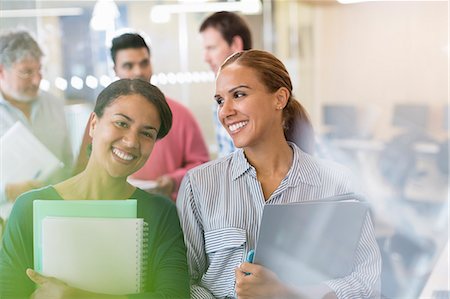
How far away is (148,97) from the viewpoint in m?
1.27

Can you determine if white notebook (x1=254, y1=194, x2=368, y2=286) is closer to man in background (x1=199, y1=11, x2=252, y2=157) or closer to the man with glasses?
man in background (x1=199, y1=11, x2=252, y2=157)

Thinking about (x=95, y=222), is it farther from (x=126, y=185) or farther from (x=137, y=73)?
(x=137, y=73)

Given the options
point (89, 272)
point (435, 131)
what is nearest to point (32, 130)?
point (89, 272)

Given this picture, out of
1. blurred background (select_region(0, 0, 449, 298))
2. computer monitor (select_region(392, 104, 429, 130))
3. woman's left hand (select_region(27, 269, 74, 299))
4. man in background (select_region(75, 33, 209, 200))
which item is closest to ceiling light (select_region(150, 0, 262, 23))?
blurred background (select_region(0, 0, 449, 298))

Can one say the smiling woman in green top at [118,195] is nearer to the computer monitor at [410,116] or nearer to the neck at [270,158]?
the neck at [270,158]

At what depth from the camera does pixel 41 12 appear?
1378 millimetres

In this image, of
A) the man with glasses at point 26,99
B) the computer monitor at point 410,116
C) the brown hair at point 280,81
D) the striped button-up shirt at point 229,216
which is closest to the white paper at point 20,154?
the man with glasses at point 26,99

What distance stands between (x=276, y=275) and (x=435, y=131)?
Result: 313cm

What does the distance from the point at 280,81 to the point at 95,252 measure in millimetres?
463

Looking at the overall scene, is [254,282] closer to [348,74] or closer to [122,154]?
[122,154]

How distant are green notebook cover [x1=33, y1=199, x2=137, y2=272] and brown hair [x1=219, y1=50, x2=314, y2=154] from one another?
329 millimetres

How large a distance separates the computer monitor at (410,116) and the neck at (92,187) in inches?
115

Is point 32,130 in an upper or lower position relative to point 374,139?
upper

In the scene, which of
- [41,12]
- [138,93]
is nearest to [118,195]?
[138,93]
